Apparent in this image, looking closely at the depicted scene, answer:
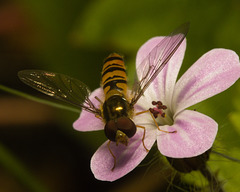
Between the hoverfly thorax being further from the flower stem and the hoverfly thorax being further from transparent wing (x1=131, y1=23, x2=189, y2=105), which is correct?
the flower stem

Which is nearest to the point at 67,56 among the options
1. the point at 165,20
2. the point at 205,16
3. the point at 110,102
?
the point at 165,20

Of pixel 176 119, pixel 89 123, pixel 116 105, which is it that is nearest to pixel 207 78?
pixel 176 119

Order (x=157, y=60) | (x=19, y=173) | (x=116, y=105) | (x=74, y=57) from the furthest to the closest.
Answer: (x=74, y=57), (x=19, y=173), (x=157, y=60), (x=116, y=105)

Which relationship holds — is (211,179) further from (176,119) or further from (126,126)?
(126,126)

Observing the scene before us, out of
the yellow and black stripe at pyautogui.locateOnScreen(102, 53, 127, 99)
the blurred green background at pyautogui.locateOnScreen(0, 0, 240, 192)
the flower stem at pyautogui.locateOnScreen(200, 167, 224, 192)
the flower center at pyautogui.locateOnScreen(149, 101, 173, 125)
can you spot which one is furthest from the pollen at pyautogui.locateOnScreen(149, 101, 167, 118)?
the blurred green background at pyautogui.locateOnScreen(0, 0, 240, 192)

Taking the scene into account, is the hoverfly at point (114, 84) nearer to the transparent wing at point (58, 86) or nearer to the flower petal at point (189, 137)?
the transparent wing at point (58, 86)

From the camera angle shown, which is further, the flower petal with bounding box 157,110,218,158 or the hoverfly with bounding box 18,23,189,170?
the hoverfly with bounding box 18,23,189,170
